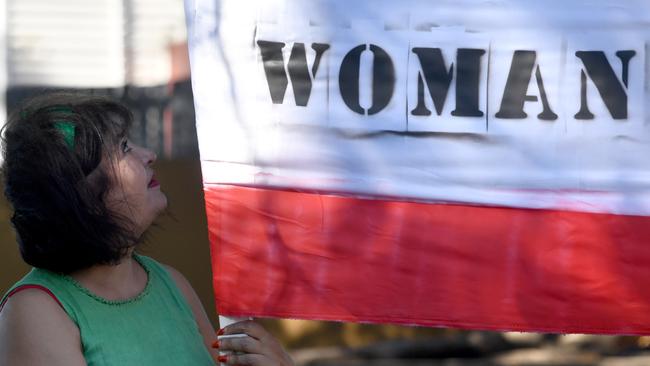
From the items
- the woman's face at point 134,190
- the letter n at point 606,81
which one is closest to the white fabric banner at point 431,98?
the letter n at point 606,81

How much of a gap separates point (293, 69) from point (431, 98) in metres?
0.29

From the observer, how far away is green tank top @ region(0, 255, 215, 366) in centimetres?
196

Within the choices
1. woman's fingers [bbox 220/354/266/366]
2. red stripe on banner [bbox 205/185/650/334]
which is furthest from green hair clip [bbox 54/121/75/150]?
woman's fingers [bbox 220/354/266/366]

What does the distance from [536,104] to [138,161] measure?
0.79m

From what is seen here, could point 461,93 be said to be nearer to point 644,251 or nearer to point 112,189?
point 644,251

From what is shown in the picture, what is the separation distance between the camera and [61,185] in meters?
1.95

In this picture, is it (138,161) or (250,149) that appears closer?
(138,161)

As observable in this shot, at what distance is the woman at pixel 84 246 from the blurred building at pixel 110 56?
70.7 inches

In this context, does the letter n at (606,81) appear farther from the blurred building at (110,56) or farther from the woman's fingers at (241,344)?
the blurred building at (110,56)

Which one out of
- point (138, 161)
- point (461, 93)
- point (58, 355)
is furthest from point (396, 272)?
point (58, 355)

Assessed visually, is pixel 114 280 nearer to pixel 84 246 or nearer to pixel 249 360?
pixel 84 246

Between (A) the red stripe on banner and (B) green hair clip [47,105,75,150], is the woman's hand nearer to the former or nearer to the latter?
(A) the red stripe on banner

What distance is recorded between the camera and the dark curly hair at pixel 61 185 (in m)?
1.95

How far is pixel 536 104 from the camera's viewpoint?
7.26 ft
